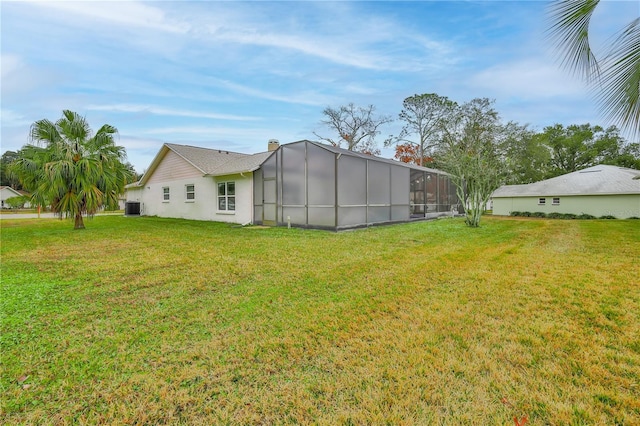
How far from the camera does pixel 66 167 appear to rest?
971 centimetres

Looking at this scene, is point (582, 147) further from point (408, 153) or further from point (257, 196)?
point (257, 196)

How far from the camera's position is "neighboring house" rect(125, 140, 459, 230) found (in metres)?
10.1

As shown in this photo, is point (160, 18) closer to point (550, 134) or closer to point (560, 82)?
point (560, 82)

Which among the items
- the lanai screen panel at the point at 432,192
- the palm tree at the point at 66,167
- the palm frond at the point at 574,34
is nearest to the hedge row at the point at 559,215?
the lanai screen panel at the point at 432,192

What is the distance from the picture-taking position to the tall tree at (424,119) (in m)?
27.0

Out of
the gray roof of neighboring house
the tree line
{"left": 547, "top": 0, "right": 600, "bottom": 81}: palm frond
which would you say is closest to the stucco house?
{"left": 547, "top": 0, "right": 600, "bottom": 81}: palm frond

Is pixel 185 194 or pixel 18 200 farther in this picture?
pixel 185 194

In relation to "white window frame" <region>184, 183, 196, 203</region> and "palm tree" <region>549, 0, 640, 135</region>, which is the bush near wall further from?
"white window frame" <region>184, 183, 196, 203</region>

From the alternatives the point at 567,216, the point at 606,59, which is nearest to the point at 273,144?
the point at 606,59

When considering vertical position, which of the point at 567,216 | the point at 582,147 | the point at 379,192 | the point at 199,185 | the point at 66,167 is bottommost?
the point at 567,216

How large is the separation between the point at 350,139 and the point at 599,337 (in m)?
27.5

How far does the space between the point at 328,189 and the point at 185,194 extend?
394 inches

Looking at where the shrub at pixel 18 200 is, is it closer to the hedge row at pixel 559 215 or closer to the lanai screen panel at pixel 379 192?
the lanai screen panel at pixel 379 192

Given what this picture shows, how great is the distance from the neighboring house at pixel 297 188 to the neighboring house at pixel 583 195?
32.6 feet
